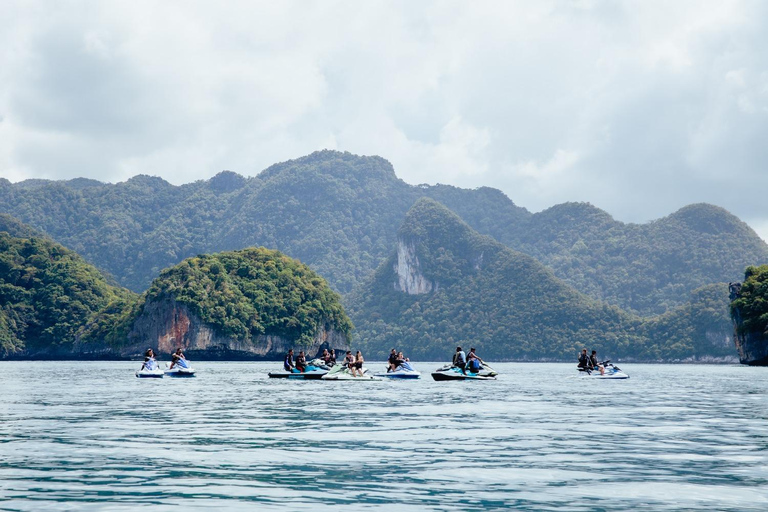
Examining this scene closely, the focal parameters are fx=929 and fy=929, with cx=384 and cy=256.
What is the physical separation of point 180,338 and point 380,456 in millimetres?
145871

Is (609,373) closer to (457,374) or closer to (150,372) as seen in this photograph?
(457,374)

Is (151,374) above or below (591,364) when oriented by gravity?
below

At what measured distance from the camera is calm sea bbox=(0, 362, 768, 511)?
53.8 ft

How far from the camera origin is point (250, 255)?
190 meters

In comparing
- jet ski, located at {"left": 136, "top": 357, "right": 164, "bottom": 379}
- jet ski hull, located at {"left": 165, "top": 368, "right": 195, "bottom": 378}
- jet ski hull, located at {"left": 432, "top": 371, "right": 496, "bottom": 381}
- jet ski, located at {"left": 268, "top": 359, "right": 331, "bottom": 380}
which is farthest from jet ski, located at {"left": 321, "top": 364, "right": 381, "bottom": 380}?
jet ski, located at {"left": 136, "top": 357, "right": 164, "bottom": 379}

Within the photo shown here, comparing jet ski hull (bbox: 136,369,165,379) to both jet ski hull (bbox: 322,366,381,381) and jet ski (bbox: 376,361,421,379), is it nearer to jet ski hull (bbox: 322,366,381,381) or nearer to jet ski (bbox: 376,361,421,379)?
jet ski hull (bbox: 322,366,381,381)

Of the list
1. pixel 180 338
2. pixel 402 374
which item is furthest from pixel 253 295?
pixel 402 374

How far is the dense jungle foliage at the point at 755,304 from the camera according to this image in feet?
384

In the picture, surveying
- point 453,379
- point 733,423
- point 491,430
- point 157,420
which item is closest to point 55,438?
point 157,420

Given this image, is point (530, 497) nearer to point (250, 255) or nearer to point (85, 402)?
point (85, 402)

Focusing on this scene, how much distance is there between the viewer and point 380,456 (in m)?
22.0

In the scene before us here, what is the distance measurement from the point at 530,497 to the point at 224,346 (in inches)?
6075

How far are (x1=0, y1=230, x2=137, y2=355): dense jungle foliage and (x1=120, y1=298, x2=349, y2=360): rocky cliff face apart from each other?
4.90m

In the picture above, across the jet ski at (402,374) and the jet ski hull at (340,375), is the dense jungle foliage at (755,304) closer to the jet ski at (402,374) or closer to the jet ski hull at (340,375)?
the jet ski at (402,374)
